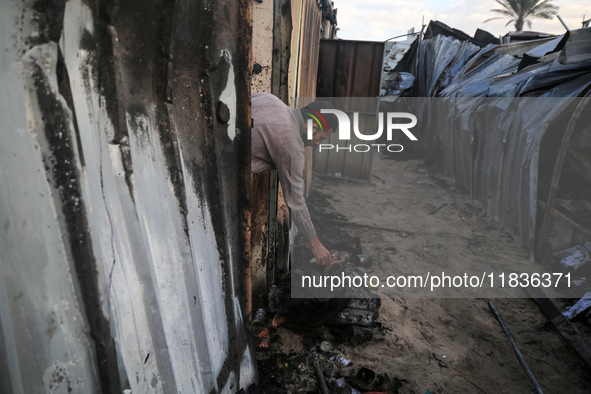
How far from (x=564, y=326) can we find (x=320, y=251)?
2.32 m

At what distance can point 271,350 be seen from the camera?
108 inches

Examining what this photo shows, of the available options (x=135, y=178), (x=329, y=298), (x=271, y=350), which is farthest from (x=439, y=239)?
(x=135, y=178)

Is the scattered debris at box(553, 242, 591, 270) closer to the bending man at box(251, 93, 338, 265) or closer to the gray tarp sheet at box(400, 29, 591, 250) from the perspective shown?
the gray tarp sheet at box(400, 29, 591, 250)

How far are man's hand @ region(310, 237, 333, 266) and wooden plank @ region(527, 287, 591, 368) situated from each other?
2.11 meters

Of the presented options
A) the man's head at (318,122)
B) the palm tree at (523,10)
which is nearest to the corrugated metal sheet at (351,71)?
the man's head at (318,122)

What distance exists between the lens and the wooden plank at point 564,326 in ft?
9.37

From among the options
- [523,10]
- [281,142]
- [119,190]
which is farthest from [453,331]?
[523,10]

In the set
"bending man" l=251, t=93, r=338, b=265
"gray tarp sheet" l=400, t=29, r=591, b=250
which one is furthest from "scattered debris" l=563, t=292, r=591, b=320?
"bending man" l=251, t=93, r=338, b=265

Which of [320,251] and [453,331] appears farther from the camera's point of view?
[453,331]

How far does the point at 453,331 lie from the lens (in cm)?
316

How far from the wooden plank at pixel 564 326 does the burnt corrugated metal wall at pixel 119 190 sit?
2.92 metres

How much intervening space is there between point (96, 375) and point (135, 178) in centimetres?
58

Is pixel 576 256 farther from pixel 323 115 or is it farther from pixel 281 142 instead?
pixel 281 142

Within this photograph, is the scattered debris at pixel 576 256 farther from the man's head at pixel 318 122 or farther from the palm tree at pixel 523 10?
the palm tree at pixel 523 10
